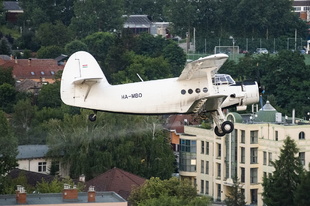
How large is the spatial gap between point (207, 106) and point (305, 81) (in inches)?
2610

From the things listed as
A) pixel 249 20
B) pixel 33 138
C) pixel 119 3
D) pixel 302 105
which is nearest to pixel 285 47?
pixel 249 20

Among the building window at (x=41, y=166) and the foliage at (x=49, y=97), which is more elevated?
the foliage at (x=49, y=97)

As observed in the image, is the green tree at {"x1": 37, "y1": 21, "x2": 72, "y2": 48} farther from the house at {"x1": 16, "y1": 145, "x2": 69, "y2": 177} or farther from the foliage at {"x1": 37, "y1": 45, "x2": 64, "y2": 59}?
the house at {"x1": 16, "y1": 145, "x2": 69, "y2": 177}

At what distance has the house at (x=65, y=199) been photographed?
2103 inches

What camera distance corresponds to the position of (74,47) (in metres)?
130

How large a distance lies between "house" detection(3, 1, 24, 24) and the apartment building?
88596 millimetres

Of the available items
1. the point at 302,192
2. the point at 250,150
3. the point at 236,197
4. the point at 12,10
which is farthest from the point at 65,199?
the point at 12,10

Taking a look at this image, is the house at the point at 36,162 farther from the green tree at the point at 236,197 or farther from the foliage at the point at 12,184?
the green tree at the point at 236,197

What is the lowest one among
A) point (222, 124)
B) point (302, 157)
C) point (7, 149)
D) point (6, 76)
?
point (302, 157)

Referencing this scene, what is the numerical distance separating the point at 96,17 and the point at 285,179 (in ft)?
283

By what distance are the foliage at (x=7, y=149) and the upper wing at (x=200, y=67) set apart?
100 feet

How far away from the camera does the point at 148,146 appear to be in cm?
7588

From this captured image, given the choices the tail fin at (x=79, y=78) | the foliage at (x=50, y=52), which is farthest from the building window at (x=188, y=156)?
the foliage at (x=50, y=52)

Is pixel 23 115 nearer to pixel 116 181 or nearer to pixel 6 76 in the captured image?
pixel 6 76
